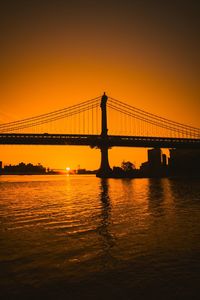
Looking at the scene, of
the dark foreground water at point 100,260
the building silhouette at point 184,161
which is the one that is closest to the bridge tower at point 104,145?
the building silhouette at point 184,161

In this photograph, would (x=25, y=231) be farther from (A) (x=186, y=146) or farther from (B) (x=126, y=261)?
(A) (x=186, y=146)

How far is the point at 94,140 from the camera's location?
199 feet

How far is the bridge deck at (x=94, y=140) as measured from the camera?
55.2 meters

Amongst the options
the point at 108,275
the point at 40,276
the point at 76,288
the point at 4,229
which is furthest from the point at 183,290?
the point at 4,229

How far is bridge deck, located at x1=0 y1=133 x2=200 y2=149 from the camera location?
5522 centimetres

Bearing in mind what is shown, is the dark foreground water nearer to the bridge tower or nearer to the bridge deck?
the bridge deck

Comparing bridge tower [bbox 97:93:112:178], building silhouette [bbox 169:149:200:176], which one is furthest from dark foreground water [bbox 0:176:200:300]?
building silhouette [bbox 169:149:200:176]

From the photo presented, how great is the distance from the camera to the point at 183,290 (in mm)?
4570

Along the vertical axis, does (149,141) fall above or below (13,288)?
above

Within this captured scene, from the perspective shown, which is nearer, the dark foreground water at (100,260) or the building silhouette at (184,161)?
the dark foreground water at (100,260)

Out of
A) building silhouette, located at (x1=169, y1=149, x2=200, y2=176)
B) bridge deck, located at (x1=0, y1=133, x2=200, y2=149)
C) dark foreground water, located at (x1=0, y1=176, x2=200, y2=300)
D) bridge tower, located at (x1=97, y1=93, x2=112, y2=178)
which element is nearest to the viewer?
dark foreground water, located at (x1=0, y1=176, x2=200, y2=300)

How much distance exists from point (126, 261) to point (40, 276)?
1831mm

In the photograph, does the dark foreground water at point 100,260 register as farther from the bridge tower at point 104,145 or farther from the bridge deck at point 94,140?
the bridge tower at point 104,145

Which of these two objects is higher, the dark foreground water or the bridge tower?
the bridge tower
